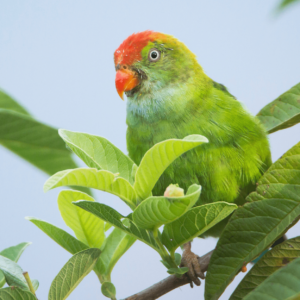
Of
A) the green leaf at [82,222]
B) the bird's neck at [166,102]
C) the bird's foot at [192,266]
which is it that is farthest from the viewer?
the bird's neck at [166,102]

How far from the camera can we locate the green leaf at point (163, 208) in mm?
402

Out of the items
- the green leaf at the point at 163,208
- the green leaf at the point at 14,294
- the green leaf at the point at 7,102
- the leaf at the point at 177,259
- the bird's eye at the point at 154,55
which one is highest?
the bird's eye at the point at 154,55

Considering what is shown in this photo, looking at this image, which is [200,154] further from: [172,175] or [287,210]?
[287,210]

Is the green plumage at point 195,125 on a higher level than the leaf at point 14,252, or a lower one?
higher

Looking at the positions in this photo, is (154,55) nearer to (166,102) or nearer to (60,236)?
(166,102)

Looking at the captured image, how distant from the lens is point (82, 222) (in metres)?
0.58

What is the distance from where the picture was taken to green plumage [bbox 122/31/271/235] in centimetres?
Answer: 76

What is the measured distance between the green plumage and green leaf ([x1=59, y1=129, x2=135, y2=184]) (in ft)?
0.82

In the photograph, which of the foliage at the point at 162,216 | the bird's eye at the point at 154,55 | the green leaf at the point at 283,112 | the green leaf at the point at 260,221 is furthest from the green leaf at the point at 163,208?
the bird's eye at the point at 154,55

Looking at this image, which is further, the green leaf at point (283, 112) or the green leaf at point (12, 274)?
the green leaf at point (283, 112)

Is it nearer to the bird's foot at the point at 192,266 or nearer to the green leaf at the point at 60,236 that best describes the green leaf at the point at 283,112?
the bird's foot at the point at 192,266

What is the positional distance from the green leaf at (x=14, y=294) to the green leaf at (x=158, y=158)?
202 millimetres

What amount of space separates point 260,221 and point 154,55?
0.54 meters

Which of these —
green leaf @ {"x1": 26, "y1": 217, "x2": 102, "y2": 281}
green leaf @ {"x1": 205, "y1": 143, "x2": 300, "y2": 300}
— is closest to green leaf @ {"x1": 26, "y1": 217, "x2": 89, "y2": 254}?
green leaf @ {"x1": 26, "y1": 217, "x2": 102, "y2": 281}
